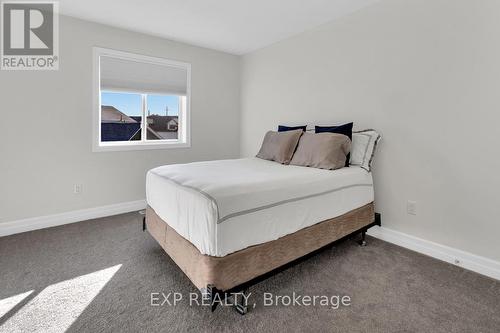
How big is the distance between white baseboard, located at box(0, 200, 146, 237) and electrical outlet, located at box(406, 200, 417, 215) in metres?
3.25

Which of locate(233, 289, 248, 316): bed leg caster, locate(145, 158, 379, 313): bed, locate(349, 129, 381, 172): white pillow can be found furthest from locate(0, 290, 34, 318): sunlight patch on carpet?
locate(349, 129, 381, 172): white pillow

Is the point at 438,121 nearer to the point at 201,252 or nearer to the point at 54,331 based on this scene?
the point at 201,252

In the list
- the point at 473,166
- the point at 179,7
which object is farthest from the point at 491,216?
the point at 179,7

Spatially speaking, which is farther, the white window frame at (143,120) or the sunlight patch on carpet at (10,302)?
the white window frame at (143,120)

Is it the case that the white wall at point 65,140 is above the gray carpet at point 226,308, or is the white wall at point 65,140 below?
above

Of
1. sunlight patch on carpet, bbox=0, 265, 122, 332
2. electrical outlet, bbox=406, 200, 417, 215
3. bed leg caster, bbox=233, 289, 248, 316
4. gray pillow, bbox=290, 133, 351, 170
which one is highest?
gray pillow, bbox=290, 133, 351, 170

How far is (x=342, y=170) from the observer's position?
2457 millimetres

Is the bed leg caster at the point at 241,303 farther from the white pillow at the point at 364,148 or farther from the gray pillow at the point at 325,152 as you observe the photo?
the white pillow at the point at 364,148

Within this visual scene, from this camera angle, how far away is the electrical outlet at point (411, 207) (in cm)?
251

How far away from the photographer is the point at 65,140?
309 cm

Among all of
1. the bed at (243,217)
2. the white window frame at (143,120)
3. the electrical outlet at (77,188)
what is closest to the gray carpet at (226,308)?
the bed at (243,217)

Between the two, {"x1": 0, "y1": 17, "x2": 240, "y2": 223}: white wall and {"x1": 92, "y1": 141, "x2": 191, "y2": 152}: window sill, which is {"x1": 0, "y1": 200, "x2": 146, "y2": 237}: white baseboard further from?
{"x1": 92, "y1": 141, "x2": 191, "y2": 152}: window sill

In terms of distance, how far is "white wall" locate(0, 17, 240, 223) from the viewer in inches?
110

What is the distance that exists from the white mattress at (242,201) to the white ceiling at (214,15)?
1.72m
